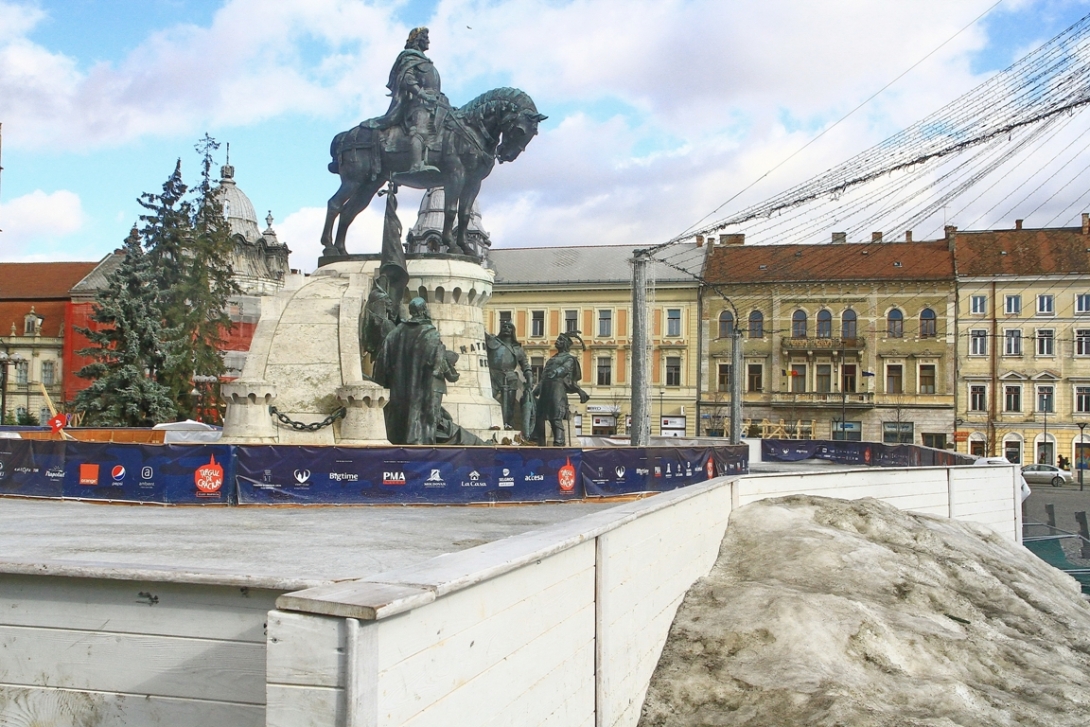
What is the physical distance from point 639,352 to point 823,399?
130 feet

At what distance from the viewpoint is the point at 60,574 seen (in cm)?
483

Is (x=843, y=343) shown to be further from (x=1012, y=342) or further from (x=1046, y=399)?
(x=1046, y=399)

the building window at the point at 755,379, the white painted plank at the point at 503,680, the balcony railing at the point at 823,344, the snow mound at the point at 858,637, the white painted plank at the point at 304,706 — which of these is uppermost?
the balcony railing at the point at 823,344

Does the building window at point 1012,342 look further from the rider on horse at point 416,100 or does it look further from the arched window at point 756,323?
the rider on horse at point 416,100

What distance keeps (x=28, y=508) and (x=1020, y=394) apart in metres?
53.6

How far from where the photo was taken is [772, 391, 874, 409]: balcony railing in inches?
2398

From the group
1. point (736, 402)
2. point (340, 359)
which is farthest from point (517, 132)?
point (736, 402)

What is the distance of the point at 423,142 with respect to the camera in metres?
24.7

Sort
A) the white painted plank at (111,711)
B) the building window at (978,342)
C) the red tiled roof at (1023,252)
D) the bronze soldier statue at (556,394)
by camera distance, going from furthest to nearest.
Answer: the building window at (978,342) → the red tiled roof at (1023,252) → the bronze soldier statue at (556,394) → the white painted plank at (111,711)

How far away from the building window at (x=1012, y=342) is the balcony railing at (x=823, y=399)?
7287 mm

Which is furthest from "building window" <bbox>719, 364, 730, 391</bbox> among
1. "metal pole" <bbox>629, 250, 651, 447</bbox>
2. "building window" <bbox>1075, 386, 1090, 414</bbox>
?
"metal pole" <bbox>629, 250, 651, 447</bbox>

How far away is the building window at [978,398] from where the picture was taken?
195 ft

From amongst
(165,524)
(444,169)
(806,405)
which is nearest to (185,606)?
(165,524)

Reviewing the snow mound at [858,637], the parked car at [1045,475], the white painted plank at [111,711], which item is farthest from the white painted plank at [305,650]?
the parked car at [1045,475]
